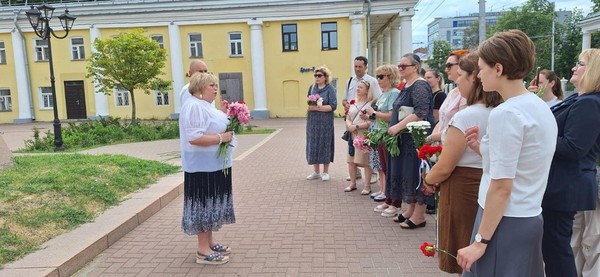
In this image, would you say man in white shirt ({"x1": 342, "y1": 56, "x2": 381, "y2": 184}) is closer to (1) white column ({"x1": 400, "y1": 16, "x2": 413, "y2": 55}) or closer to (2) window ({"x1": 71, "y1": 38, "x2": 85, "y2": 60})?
(1) white column ({"x1": 400, "y1": 16, "x2": 413, "y2": 55})

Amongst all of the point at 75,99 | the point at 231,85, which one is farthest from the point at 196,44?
the point at 75,99

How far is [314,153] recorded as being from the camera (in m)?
7.85

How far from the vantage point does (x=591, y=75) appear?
9.49 ft

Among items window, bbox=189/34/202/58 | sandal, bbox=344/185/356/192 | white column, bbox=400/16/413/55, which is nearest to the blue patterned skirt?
sandal, bbox=344/185/356/192

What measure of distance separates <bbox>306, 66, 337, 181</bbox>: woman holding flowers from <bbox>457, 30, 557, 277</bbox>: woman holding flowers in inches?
216

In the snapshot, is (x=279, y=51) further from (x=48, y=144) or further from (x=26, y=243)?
(x=26, y=243)

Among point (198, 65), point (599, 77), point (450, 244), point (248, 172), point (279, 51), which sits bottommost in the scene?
point (248, 172)

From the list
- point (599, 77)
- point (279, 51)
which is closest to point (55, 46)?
point (279, 51)

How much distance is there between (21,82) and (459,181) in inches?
1295

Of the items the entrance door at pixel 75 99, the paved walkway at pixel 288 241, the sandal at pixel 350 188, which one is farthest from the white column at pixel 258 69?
the sandal at pixel 350 188

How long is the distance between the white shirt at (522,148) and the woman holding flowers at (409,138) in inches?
112

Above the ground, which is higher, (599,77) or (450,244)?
(599,77)

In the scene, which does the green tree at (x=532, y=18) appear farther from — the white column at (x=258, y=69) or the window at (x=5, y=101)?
the window at (x=5, y=101)

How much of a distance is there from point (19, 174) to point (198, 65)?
3997mm
